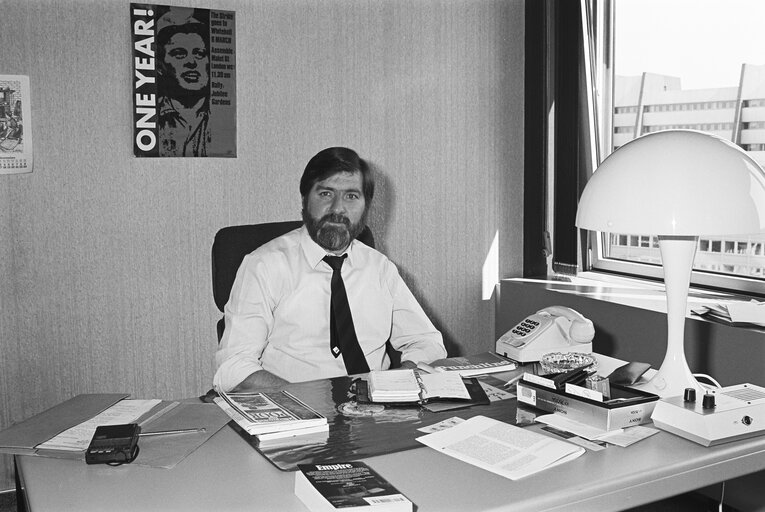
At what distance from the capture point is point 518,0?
368cm

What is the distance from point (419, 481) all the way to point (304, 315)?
116 cm

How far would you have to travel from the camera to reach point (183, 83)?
9.97ft

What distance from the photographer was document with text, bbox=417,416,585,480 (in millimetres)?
1423

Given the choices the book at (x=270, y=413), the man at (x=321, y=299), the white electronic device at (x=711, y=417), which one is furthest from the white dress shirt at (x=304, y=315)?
the white electronic device at (x=711, y=417)

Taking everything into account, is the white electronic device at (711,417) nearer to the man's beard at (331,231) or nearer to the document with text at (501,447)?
the document with text at (501,447)

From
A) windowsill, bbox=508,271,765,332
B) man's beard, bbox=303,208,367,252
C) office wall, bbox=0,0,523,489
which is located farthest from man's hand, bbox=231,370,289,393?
windowsill, bbox=508,271,765,332

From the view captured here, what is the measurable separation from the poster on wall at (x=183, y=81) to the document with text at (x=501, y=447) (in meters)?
1.90

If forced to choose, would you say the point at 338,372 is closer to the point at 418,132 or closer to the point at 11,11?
the point at 418,132

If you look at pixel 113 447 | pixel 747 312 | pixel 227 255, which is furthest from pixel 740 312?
pixel 113 447

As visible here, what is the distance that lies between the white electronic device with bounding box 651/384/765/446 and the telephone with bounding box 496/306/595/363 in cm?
49

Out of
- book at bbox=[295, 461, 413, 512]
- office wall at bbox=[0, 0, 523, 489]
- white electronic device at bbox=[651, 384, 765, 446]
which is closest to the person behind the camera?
book at bbox=[295, 461, 413, 512]

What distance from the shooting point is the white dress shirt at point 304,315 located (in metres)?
2.35

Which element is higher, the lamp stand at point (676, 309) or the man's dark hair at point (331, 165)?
the man's dark hair at point (331, 165)

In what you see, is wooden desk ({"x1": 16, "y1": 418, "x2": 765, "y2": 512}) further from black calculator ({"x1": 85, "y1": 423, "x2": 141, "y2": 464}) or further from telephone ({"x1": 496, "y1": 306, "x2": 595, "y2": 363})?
telephone ({"x1": 496, "y1": 306, "x2": 595, "y2": 363})
